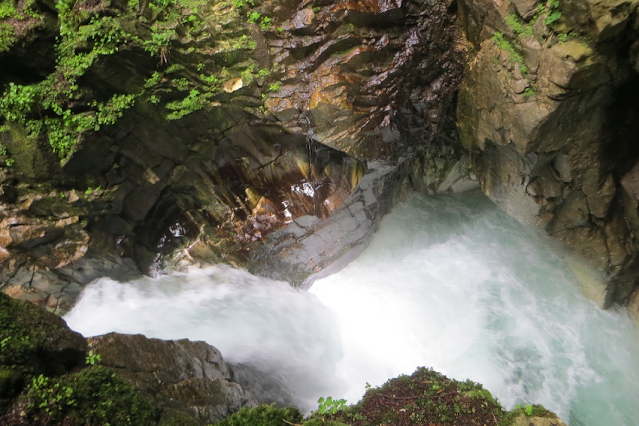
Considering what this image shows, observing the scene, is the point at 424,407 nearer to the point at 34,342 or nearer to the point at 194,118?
the point at 34,342

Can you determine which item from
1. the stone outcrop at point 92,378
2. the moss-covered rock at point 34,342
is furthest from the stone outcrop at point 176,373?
the moss-covered rock at point 34,342

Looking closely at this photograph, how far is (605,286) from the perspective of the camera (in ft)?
26.4

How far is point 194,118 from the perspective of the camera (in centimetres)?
694

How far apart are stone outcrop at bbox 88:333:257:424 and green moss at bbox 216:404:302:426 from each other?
1087 millimetres

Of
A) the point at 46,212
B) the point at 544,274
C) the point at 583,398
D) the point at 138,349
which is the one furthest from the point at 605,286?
the point at 46,212

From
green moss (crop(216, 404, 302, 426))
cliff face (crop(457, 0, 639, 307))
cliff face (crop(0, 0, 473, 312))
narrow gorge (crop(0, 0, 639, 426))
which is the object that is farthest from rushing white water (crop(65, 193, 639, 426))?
green moss (crop(216, 404, 302, 426))

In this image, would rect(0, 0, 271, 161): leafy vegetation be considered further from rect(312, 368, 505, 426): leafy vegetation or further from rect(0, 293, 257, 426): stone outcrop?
rect(312, 368, 505, 426): leafy vegetation

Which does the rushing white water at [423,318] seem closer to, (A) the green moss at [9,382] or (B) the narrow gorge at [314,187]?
(B) the narrow gorge at [314,187]

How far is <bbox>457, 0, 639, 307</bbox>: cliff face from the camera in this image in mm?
5430

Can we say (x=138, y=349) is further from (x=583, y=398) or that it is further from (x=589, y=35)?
(x=583, y=398)

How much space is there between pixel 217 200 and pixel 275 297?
9.58ft

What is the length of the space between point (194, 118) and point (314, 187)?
9.01ft

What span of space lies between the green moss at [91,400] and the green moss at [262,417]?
2.93ft

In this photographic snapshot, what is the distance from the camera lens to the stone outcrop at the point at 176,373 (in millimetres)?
4594
